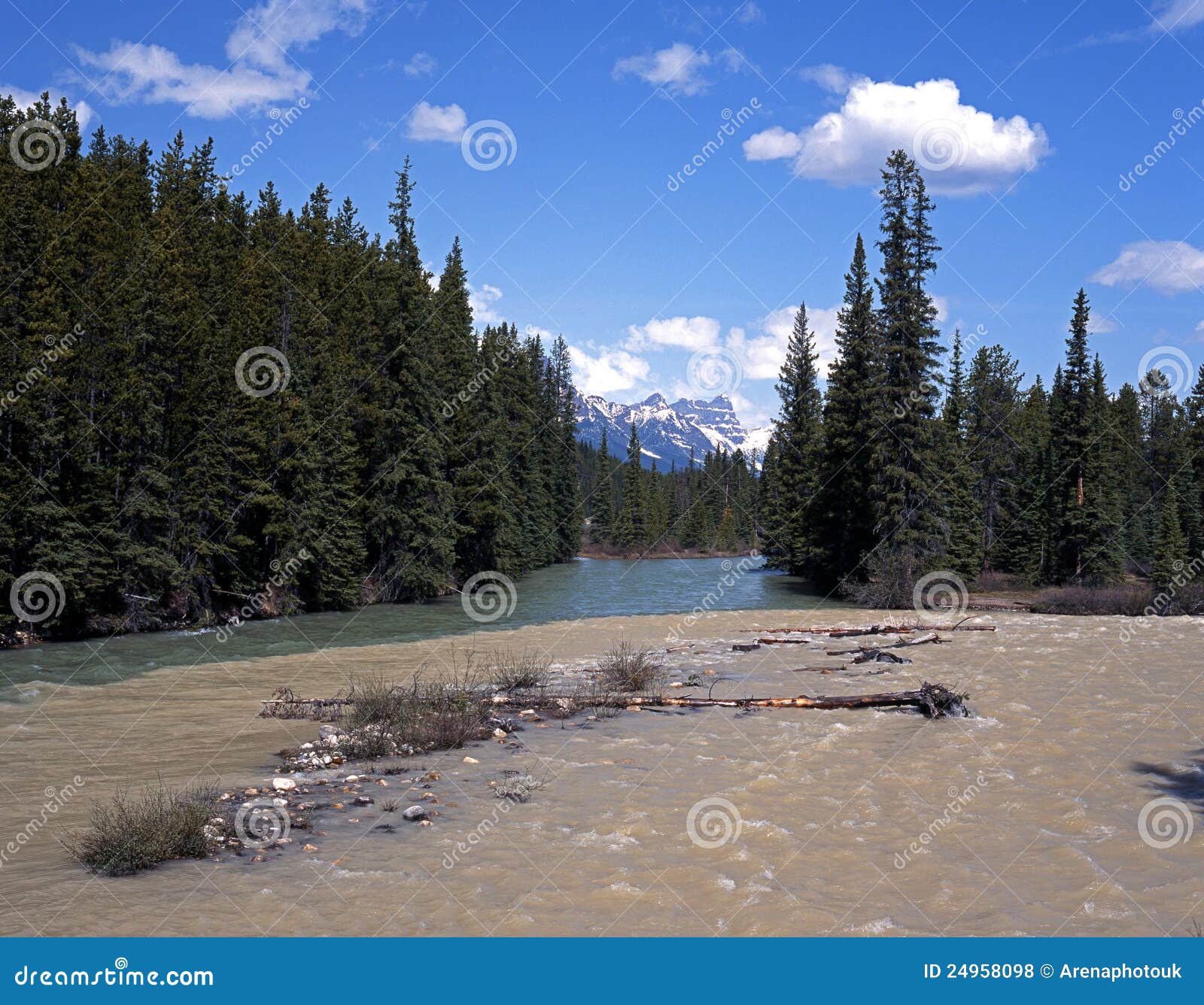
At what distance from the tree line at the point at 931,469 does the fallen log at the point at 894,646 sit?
1531 cm

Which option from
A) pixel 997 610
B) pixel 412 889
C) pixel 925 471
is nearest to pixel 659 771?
pixel 412 889

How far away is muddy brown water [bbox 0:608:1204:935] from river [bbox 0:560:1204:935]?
0.04 meters

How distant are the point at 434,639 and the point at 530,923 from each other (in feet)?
Result: 76.1

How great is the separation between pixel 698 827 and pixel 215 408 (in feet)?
106

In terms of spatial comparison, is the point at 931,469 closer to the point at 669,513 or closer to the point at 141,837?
the point at 141,837

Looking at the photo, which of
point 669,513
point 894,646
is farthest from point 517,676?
point 669,513

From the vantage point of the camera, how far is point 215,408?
3653 centimetres

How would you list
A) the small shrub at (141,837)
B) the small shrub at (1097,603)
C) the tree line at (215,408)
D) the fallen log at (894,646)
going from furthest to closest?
the small shrub at (1097,603), the tree line at (215,408), the fallen log at (894,646), the small shrub at (141,837)

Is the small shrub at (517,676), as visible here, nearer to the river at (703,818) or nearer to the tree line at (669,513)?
the river at (703,818)

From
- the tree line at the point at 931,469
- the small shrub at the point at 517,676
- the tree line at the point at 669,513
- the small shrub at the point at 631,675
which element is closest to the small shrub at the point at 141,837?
the small shrub at the point at 517,676

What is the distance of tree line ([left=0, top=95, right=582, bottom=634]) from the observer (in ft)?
97.1

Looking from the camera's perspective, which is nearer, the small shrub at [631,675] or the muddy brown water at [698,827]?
the muddy brown water at [698,827]

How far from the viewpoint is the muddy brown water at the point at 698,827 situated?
774cm

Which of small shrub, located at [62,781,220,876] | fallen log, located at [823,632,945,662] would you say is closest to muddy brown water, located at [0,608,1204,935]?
small shrub, located at [62,781,220,876]
